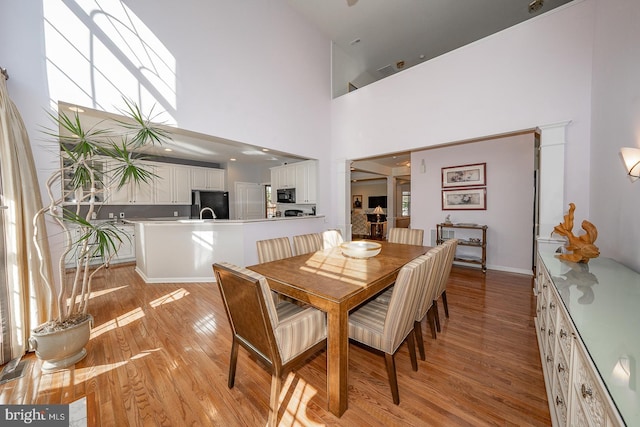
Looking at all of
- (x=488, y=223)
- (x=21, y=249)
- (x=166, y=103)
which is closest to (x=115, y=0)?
(x=166, y=103)

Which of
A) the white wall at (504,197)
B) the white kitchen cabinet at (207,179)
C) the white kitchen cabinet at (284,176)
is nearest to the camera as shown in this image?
the white wall at (504,197)

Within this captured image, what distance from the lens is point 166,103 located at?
118 inches

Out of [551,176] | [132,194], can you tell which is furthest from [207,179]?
[551,176]

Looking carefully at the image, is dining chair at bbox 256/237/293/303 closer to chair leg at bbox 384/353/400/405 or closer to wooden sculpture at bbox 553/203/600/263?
chair leg at bbox 384/353/400/405

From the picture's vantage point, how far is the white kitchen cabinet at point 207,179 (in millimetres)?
6355

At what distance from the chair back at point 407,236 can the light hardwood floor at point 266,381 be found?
979mm

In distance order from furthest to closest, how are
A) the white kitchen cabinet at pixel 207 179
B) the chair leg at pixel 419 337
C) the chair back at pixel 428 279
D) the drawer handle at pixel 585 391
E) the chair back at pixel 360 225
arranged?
the chair back at pixel 360 225
the white kitchen cabinet at pixel 207 179
the chair leg at pixel 419 337
the chair back at pixel 428 279
the drawer handle at pixel 585 391

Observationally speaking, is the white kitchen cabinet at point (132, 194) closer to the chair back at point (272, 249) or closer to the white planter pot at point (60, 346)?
the white planter pot at point (60, 346)

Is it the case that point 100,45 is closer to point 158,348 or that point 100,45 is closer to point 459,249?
point 158,348

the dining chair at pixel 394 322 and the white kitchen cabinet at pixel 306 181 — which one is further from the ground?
the white kitchen cabinet at pixel 306 181

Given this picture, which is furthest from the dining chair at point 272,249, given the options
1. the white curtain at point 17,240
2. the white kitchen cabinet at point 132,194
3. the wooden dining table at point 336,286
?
the white kitchen cabinet at point 132,194

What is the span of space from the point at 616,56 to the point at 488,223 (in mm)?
3009

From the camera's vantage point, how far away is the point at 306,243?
112 inches

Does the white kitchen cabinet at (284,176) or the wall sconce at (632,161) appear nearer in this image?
the wall sconce at (632,161)
